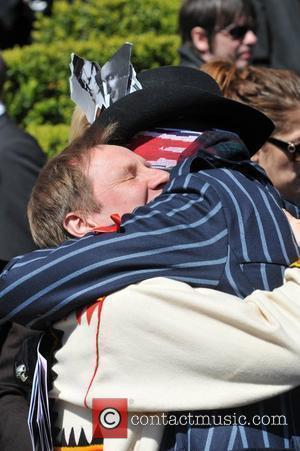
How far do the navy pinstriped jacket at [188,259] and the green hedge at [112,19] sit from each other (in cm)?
475

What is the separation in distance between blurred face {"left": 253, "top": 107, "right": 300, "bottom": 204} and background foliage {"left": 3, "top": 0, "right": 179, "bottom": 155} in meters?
2.87

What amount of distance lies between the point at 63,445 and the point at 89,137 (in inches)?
30.5

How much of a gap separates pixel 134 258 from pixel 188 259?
0.12 metres

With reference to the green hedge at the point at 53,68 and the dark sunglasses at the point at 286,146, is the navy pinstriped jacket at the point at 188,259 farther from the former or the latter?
the green hedge at the point at 53,68

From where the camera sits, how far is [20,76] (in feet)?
21.8

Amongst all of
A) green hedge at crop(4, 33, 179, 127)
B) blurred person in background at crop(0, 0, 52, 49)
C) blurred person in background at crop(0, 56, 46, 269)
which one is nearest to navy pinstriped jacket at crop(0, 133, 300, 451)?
blurred person in background at crop(0, 56, 46, 269)

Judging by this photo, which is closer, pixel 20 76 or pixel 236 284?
pixel 236 284

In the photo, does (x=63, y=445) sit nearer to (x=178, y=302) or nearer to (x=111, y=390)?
(x=111, y=390)

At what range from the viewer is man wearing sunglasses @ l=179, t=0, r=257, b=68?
5.39 metres

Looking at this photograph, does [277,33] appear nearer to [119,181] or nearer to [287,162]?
[287,162]

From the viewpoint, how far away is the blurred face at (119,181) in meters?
2.40

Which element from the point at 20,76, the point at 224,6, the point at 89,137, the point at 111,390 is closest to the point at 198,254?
the point at 111,390

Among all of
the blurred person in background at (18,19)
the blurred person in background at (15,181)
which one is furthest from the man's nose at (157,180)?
the blurred person in background at (18,19)

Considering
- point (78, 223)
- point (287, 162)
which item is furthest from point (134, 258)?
point (287, 162)
